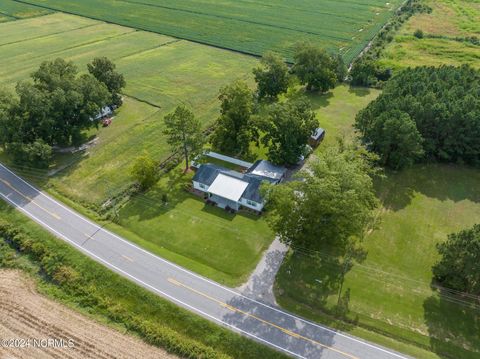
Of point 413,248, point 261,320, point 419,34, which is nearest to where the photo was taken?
point 261,320

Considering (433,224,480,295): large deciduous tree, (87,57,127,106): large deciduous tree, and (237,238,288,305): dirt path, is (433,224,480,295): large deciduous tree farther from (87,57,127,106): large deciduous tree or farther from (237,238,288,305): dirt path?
(87,57,127,106): large deciduous tree

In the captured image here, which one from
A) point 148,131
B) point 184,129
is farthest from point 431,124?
point 148,131

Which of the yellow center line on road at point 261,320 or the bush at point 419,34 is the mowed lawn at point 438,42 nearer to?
the bush at point 419,34

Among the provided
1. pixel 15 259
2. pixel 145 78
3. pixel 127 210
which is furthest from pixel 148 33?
pixel 15 259

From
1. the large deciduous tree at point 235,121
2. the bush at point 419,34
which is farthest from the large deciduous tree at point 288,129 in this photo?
the bush at point 419,34

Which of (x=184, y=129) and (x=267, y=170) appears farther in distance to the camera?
(x=267, y=170)

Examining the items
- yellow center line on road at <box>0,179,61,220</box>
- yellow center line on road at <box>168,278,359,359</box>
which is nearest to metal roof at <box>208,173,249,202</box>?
Result: yellow center line on road at <box>168,278,359,359</box>

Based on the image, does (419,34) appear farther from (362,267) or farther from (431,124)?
(362,267)
